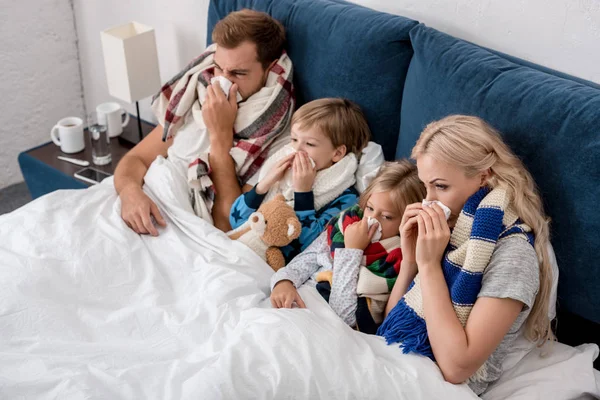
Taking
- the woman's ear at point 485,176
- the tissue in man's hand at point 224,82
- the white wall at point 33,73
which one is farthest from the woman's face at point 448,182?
the white wall at point 33,73

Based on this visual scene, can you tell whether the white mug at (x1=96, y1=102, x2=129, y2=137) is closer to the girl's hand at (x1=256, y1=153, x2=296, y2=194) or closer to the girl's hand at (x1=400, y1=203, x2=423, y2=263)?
the girl's hand at (x1=256, y1=153, x2=296, y2=194)

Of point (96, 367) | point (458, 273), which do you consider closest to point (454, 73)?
point (458, 273)

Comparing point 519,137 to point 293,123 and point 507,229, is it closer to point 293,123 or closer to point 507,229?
point 507,229

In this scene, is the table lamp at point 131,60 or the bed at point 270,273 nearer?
the bed at point 270,273

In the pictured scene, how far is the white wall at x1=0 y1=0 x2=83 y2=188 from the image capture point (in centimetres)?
310

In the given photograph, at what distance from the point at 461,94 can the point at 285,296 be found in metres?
0.66

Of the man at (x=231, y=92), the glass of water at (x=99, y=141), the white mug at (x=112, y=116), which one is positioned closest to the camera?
the man at (x=231, y=92)

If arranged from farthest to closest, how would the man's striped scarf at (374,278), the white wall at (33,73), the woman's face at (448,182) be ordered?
the white wall at (33,73)
the man's striped scarf at (374,278)
the woman's face at (448,182)

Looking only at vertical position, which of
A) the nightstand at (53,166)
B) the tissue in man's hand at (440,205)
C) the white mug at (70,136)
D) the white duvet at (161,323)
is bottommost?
the nightstand at (53,166)

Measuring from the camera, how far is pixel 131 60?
269cm

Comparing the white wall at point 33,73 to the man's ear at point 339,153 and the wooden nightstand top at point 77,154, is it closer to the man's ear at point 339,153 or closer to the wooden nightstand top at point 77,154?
the wooden nightstand top at point 77,154

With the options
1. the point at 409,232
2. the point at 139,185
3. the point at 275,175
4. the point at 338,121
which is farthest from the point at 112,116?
the point at 409,232

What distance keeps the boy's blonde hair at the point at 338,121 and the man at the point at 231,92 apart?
235mm

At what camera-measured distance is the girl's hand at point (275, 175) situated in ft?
6.51
